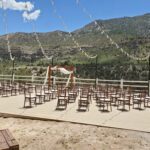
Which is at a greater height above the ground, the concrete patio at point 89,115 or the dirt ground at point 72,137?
the concrete patio at point 89,115

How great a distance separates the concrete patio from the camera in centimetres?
1040

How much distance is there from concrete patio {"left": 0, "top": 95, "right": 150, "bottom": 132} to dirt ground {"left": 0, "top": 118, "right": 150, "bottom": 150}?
0.51 meters

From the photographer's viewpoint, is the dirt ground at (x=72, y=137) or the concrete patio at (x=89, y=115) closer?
the dirt ground at (x=72, y=137)

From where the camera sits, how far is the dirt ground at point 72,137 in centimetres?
809

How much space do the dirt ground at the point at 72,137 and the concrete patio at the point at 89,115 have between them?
1.67 ft

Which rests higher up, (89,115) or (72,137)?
(89,115)

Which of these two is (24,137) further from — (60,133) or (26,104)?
→ (26,104)

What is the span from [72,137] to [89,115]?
2.99 metres

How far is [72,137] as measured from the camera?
895 cm

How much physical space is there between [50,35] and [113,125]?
150 meters

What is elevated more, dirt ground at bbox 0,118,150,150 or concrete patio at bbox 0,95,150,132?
concrete patio at bbox 0,95,150,132

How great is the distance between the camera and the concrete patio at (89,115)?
10398 mm

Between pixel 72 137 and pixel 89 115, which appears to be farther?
pixel 89 115

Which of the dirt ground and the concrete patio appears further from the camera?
the concrete patio
